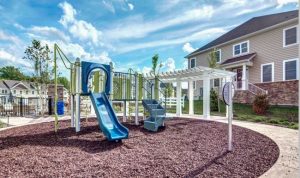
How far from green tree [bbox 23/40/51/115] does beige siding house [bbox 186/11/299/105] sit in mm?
13626

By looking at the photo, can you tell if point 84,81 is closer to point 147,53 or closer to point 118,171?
point 118,171

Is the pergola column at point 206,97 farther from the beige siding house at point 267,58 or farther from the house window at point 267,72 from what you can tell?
the house window at point 267,72

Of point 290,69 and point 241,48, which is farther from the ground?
point 241,48

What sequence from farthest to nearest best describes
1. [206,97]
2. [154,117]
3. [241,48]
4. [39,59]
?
[241,48] < [39,59] < [206,97] < [154,117]

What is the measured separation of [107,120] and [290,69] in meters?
15.7

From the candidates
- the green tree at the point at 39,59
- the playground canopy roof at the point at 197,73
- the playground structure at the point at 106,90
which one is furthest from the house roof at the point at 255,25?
the green tree at the point at 39,59

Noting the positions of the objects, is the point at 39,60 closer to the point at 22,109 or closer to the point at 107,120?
the point at 22,109

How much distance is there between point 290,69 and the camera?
53.7 feet

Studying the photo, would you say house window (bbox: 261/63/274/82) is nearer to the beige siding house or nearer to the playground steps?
the beige siding house

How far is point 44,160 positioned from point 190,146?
332cm

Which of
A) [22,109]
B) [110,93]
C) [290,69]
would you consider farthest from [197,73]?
[22,109]

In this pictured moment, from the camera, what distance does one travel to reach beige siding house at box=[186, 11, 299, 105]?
15.9 meters

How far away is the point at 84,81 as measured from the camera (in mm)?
7035

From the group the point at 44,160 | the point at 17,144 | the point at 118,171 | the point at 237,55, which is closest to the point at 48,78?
the point at 17,144
